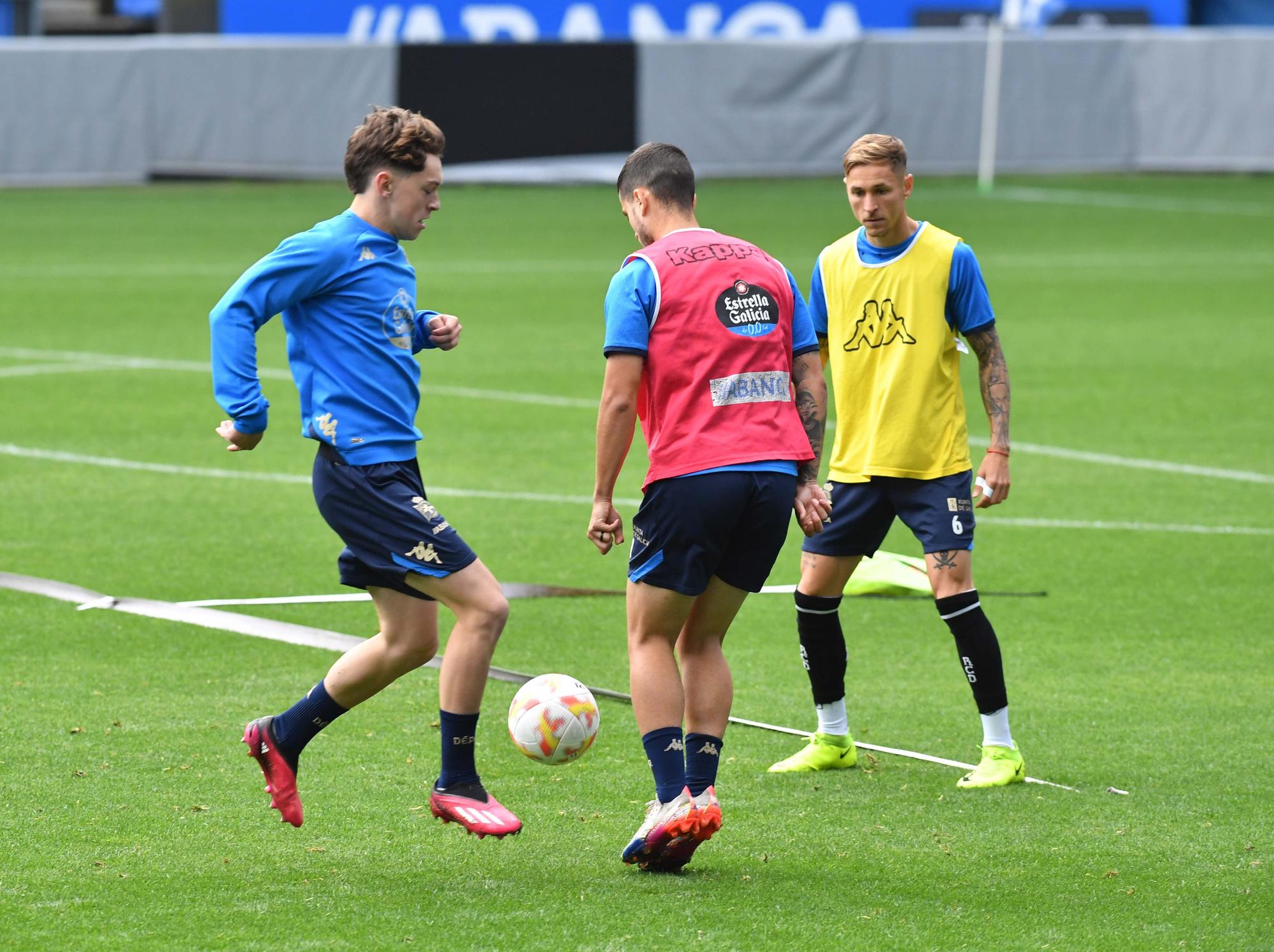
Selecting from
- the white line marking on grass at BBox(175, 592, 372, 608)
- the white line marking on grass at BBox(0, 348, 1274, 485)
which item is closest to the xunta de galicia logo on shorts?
the white line marking on grass at BBox(175, 592, 372, 608)

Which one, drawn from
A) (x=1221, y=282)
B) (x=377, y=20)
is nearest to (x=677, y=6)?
(x=377, y=20)

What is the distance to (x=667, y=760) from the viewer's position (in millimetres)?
5172

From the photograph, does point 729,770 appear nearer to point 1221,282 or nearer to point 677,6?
point 1221,282

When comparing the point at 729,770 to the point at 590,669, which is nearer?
the point at 729,770

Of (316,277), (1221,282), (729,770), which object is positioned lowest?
(1221,282)

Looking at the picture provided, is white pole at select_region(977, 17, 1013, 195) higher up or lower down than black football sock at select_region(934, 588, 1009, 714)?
lower down

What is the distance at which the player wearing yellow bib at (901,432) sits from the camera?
6.20m

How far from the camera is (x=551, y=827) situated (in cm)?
559

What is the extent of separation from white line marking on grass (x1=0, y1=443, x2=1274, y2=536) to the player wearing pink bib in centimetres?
540

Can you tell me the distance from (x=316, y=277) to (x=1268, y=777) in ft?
11.7

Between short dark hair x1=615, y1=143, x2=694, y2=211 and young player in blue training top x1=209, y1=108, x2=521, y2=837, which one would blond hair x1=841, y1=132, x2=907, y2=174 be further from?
young player in blue training top x1=209, y1=108, x2=521, y2=837

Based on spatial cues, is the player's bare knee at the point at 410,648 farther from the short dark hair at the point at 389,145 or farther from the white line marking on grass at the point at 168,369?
the white line marking on grass at the point at 168,369

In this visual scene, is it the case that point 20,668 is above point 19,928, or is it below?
below

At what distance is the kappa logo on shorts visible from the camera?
5148mm
